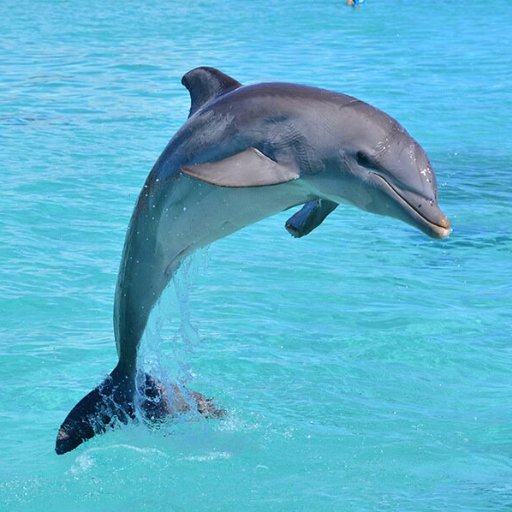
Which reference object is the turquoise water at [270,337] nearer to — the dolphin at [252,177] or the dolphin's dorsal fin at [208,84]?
the dolphin at [252,177]

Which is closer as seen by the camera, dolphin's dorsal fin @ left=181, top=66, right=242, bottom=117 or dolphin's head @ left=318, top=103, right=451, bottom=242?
dolphin's head @ left=318, top=103, right=451, bottom=242

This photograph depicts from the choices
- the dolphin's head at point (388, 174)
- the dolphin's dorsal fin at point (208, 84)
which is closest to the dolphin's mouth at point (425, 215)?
the dolphin's head at point (388, 174)

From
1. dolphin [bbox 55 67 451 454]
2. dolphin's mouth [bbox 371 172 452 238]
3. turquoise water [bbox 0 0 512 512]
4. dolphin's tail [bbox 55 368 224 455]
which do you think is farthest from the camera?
turquoise water [bbox 0 0 512 512]

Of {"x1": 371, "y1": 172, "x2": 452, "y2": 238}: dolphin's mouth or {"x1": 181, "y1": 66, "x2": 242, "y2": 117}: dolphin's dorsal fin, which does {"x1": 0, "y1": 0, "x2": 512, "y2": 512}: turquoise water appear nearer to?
{"x1": 181, "y1": 66, "x2": 242, "y2": 117}: dolphin's dorsal fin

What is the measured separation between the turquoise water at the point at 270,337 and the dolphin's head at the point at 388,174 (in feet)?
6.03

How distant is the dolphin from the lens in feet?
14.5

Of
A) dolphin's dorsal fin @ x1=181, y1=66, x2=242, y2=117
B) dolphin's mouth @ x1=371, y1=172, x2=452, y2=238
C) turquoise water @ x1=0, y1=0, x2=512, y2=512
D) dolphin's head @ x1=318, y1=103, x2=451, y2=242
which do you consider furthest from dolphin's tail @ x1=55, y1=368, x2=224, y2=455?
dolphin's mouth @ x1=371, y1=172, x2=452, y2=238

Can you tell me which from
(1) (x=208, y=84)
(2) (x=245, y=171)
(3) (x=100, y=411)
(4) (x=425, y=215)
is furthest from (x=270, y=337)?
(4) (x=425, y=215)

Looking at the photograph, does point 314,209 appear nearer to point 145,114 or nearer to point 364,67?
point 145,114

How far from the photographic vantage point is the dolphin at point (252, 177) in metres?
4.41

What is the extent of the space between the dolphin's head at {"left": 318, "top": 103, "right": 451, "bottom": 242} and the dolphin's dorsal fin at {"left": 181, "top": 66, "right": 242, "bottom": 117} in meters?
0.73

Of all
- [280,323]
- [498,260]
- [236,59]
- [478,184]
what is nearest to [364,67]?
[236,59]

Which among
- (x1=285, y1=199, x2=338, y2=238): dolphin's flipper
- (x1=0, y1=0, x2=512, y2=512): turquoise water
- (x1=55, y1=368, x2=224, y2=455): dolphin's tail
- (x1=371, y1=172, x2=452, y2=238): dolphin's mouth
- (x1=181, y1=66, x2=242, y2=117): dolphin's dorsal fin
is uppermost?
(x1=181, y1=66, x2=242, y2=117): dolphin's dorsal fin

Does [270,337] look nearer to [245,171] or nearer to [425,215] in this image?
[245,171]
